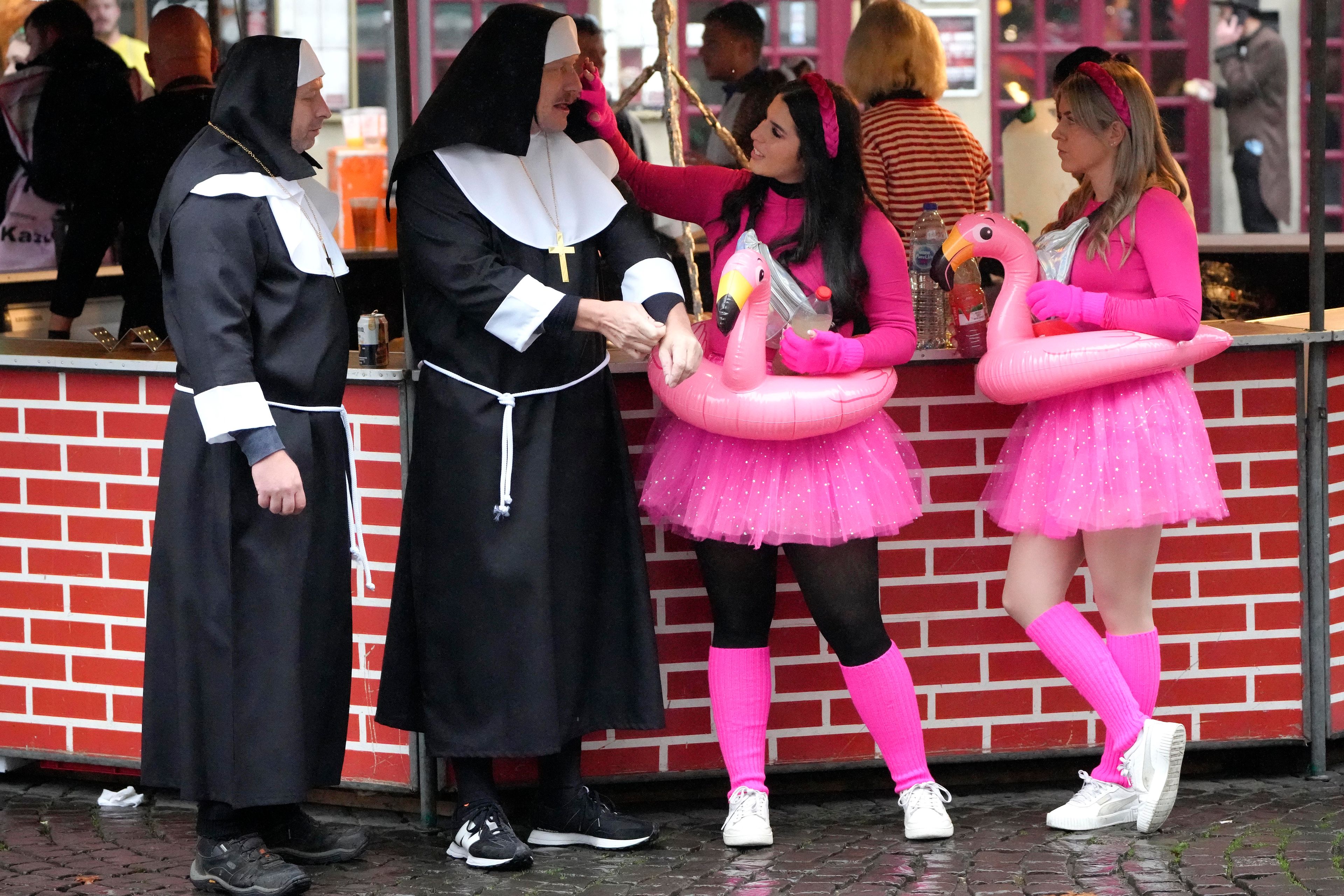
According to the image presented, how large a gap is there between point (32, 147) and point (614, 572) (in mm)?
3491

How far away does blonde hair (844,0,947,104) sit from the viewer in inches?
219

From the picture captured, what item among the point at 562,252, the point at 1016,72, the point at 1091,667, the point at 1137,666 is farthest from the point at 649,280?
the point at 1016,72

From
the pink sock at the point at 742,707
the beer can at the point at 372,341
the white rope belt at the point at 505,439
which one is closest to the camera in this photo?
the white rope belt at the point at 505,439

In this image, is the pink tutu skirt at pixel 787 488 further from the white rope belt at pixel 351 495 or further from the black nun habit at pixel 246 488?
the black nun habit at pixel 246 488

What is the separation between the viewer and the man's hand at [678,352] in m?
3.68

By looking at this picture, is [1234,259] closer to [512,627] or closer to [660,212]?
[660,212]

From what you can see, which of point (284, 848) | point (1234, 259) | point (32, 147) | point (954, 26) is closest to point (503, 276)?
point (284, 848)

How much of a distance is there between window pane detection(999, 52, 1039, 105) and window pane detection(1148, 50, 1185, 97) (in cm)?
80

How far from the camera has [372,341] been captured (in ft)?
13.9

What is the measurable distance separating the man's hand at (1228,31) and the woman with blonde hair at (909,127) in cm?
683

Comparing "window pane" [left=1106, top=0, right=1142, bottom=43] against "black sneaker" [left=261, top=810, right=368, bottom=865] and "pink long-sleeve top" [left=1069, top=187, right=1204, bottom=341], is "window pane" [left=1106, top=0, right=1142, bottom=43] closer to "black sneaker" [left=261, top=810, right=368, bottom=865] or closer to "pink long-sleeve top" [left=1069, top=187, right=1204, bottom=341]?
"pink long-sleeve top" [left=1069, top=187, right=1204, bottom=341]

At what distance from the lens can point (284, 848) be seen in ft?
13.0

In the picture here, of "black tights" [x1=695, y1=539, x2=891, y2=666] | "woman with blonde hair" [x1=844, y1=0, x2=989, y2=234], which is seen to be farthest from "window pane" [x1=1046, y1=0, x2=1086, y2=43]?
"black tights" [x1=695, y1=539, x2=891, y2=666]

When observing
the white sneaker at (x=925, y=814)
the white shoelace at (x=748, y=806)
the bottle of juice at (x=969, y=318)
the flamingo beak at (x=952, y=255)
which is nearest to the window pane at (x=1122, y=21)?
the bottle of juice at (x=969, y=318)
